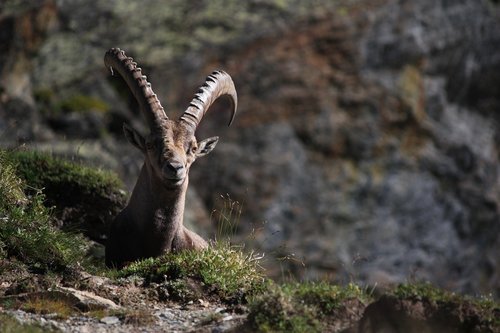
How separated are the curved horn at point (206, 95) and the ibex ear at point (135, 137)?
64cm

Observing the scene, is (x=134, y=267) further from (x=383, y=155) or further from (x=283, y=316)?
(x=383, y=155)

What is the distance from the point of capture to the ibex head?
11977 millimetres

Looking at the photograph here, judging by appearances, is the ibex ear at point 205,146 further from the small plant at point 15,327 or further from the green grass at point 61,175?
the small plant at point 15,327

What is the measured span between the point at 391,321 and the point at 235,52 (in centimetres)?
1897

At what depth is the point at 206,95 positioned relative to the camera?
1330 cm

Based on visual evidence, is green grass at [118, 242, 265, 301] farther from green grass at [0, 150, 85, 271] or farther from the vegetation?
green grass at [0, 150, 85, 271]

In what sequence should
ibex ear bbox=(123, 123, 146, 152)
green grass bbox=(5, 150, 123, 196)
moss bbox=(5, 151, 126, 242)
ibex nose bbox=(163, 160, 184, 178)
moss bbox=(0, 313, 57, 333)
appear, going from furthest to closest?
moss bbox=(5, 151, 126, 242), green grass bbox=(5, 150, 123, 196), ibex ear bbox=(123, 123, 146, 152), ibex nose bbox=(163, 160, 184, 178), moss bbox=(0, 313, 57, 333)

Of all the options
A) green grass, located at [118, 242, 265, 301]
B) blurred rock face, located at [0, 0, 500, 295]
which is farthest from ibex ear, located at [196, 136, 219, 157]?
blurred rock face, located at [0, 0, 500, 295]

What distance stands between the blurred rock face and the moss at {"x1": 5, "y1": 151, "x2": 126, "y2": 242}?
8.93m

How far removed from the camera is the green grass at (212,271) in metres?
10.2

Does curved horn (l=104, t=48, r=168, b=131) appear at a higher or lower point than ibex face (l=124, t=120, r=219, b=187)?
higher

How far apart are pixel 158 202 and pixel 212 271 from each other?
222cm

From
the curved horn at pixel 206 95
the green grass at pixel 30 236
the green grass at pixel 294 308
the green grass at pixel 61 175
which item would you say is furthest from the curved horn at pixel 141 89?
the green grass at pixel 294 308

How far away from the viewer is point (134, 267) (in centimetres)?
1068
